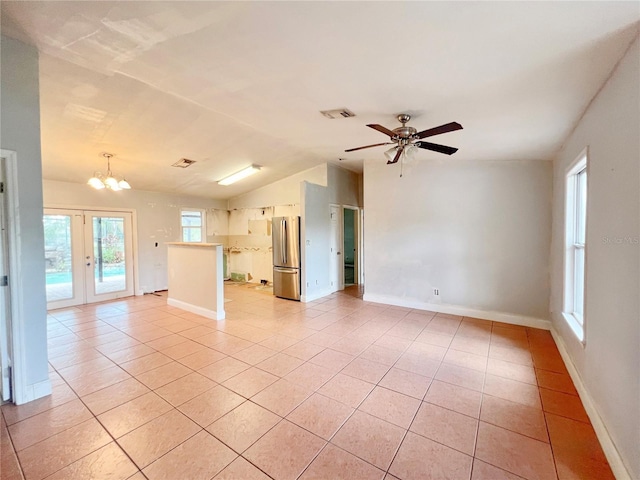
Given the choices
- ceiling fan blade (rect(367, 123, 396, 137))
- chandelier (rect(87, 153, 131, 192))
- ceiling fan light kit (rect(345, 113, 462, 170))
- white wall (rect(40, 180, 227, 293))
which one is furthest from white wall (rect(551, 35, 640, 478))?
white wall (rect(40, 180, 227, 293))

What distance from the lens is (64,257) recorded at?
5.45 meters

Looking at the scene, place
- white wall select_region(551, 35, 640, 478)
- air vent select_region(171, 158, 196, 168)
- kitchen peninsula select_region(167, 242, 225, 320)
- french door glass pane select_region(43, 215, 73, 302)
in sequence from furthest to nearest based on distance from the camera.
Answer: french door glass pane select_region(43, 215, 73, 302)
air vent select_region(171, 158, 196, 168)
kitchen peninsula select_region(167, 242, 225, 320)
white wall select_region(551, 35, 640, 478)

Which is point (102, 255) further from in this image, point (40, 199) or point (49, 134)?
point (40, 199)

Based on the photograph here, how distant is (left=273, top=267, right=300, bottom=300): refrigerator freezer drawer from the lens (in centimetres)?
586

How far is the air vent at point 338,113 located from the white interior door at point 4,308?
2.87m

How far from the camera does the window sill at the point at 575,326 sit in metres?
2.70

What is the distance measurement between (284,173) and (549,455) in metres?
6.12

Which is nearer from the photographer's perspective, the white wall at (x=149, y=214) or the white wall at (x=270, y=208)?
the white wall at (x=149, y=214)

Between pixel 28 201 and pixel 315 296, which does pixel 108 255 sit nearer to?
pixel 28 201

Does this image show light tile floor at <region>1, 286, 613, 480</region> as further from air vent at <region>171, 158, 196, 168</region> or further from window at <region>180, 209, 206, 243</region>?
window at <region>180, 209, 206, 243</region>

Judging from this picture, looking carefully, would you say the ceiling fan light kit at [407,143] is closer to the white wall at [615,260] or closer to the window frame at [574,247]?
the white wall at [615,260]

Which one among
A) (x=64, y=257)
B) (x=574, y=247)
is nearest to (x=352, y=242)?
(x=574, y=247)

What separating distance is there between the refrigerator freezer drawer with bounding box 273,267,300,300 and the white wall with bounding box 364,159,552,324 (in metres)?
1.47

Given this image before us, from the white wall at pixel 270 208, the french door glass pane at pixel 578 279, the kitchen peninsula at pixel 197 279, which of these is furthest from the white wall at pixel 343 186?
the french door glass pane at pixel 578 279
